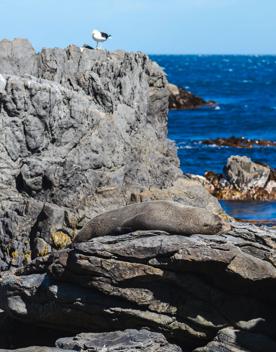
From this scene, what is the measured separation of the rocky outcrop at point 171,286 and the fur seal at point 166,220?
176mm

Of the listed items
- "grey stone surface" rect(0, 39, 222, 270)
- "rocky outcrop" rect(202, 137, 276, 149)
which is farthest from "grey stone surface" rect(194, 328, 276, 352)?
"rocky outcrop" rect(202, 137, 276, 149)

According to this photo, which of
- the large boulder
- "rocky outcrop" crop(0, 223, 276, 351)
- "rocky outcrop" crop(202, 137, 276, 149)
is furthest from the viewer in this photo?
"rocky outcrop" crop(202, 137, 276, 149)

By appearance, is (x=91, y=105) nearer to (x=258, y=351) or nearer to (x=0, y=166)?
(x=0, y=166)

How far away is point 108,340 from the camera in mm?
13516

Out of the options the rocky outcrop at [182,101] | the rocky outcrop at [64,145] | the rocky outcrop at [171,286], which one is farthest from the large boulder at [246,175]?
the rocky outcrop at [182,101]

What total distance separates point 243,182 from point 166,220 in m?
18.1

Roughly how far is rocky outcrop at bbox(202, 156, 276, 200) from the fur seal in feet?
55.9

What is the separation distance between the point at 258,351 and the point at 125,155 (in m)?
7.19

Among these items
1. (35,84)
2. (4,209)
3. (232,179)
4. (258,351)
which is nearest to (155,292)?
(258,351)

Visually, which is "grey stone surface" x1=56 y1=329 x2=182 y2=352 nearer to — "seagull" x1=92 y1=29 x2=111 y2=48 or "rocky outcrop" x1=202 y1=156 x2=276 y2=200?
"seagull" x1=92 y1=29 x2=111 y2=48

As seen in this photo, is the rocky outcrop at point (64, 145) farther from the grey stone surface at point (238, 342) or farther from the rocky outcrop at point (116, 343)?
the grey stone surface at point (238, 342)

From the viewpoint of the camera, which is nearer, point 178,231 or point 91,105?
point 178,231

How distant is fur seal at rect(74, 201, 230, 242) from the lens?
45.9 ft

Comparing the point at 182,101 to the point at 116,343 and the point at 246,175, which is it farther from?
the point at 116,343
